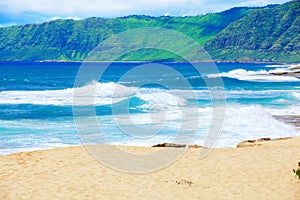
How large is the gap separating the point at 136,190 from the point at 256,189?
3.35 m

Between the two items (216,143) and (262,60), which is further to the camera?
(262,60)

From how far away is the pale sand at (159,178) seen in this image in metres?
11.9

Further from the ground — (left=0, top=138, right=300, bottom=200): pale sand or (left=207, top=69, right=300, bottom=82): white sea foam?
(left=207, top=69, right=300, bottom=82): white sea foam

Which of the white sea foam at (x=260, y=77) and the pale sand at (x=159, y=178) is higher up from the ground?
the white sea foam at (x=260, y=77)

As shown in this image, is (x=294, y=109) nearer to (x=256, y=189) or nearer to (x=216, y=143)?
(x=216, y=143)

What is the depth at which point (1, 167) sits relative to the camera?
46.5ft

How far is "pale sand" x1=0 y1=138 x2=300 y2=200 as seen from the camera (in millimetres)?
11875

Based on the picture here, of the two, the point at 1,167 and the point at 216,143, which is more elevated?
the point at 216,143

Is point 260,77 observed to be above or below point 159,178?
above

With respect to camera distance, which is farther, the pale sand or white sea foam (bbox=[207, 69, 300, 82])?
white sea foam (bbox=[207, 69, 300, 82])

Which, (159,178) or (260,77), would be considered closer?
(159,178)

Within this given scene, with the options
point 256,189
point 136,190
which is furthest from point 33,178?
point 256,189

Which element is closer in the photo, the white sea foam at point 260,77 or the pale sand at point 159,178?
the pale sand at point 159,178

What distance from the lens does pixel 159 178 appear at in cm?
1355
